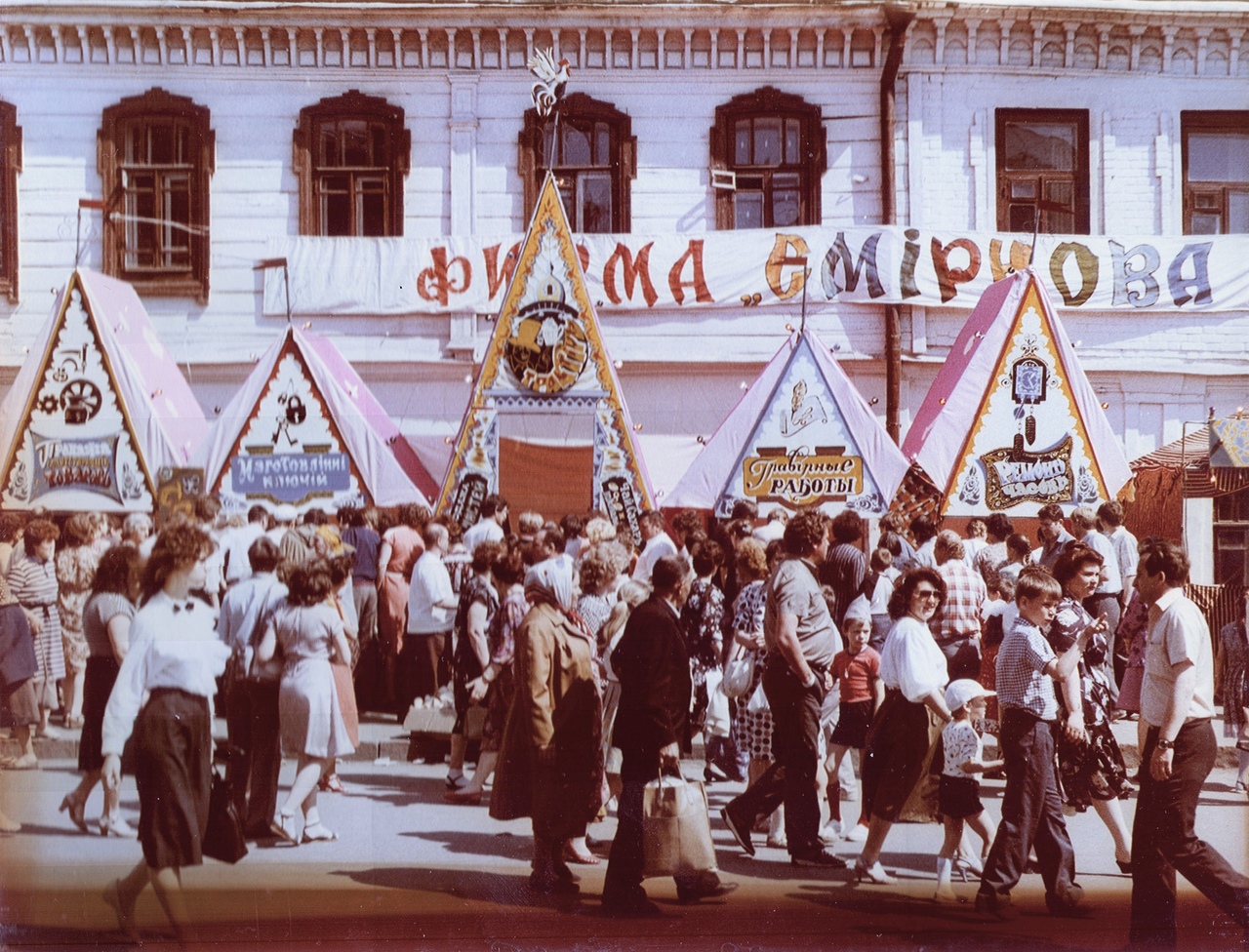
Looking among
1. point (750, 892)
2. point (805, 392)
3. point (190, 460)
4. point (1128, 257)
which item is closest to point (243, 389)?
point (190, 460)

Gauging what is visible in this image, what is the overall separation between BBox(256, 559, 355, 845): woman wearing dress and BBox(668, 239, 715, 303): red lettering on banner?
337 centimetres

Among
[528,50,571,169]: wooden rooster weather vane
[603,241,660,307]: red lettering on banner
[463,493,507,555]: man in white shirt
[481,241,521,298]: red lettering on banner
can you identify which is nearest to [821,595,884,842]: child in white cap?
[463,493,507,555]: man in white shirt

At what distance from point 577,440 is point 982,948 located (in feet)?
13.7

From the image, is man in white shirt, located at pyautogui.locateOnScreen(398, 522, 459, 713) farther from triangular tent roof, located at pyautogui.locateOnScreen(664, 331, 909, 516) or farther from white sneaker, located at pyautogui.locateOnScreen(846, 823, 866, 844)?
white sneaker, located at pyautogui.locateOnScreen(846, 823, 866, 844)

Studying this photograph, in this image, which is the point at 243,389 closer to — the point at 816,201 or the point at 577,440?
the point at 577,440

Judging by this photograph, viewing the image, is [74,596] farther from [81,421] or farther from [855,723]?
[855,723]

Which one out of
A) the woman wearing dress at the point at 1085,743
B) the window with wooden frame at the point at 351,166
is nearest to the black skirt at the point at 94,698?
the window with wooden frame at the point at 351,166

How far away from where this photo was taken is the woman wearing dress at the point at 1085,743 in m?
7.02

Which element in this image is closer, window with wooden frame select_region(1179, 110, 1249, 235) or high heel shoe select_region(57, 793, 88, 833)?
high heel shoe select_region(57, 793, 88, 833)

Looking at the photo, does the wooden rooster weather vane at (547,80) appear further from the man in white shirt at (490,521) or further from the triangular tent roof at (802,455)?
the man in white shirt at (490,521)

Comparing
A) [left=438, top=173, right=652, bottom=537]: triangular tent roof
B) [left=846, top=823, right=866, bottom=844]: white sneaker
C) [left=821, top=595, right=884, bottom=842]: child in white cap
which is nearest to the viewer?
[left=821, top=595, right=884, bottom=842]: child in white cap

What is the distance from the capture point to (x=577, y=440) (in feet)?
30.4

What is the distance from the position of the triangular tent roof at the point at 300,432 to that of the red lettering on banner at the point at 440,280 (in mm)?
729

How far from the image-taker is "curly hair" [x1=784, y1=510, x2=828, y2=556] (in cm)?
754
